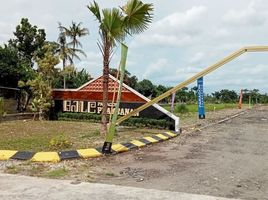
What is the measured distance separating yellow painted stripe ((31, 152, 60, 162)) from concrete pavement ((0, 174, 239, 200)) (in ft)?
4.96

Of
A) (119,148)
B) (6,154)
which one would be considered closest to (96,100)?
(119,148)

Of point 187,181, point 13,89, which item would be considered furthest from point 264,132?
point 13,89

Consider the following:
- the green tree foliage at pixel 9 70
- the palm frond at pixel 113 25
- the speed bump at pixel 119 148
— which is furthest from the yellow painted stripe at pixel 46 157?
the green tree foliage at pixel 9 70

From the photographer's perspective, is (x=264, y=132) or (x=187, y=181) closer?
(x=187, y=181)

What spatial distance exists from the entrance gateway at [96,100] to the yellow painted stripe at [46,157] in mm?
6999

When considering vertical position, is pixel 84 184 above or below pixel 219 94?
below

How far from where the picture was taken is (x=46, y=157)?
768 cm

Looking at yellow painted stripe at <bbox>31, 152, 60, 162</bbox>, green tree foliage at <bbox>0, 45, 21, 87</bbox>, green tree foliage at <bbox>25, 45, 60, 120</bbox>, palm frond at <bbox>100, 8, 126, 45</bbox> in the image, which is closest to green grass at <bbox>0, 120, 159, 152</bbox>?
yellow painted stripe at <bbox>31, 152, 60, 162</bbox>

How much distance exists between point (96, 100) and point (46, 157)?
925 cm

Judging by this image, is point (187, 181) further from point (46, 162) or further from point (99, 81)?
point (99, 81)

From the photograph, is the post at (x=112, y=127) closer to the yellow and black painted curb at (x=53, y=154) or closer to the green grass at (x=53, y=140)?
the yellow and black painted curb at (x=53, y=154)

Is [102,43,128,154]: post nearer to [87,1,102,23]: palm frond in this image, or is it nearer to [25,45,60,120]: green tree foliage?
[87,1,102,23]: palm frond

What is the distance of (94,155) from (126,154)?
0.86 metres

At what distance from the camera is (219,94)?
2183 inches
